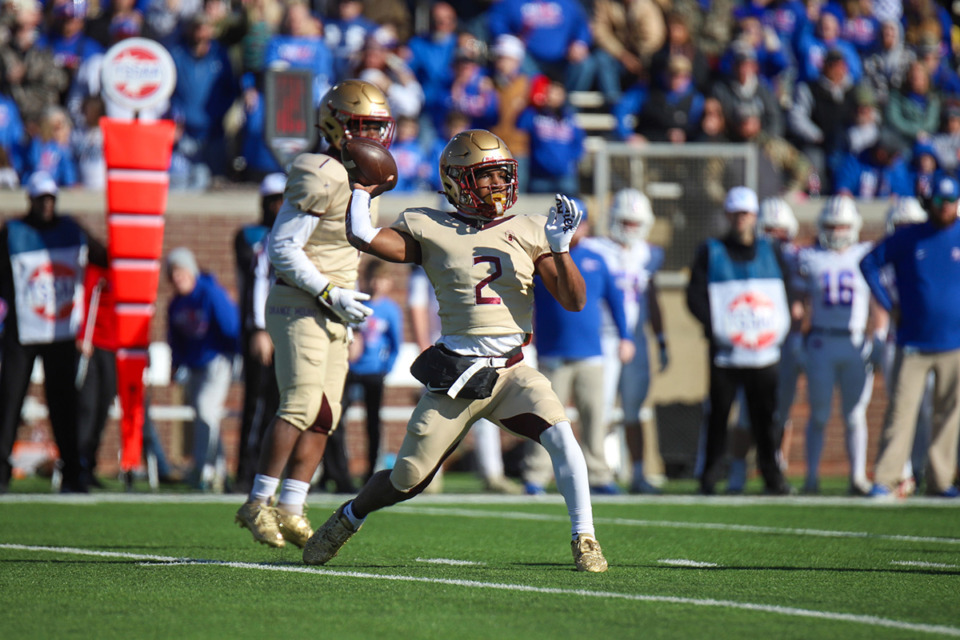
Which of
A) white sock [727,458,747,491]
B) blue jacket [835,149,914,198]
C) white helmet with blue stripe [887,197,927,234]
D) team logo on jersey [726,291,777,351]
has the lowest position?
white sock [727,458,747,491]

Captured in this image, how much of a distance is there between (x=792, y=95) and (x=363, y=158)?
1139 centimetres

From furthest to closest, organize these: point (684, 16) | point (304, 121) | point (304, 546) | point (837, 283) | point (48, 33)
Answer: point (684, 16), point (48, 33), point (304, 121), point (837, 283), point (304, 546)

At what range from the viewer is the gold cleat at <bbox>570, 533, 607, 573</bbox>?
19.0 feet

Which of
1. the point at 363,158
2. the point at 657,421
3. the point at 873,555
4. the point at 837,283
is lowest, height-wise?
the point at 657,421

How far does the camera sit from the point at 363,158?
6.00 metres

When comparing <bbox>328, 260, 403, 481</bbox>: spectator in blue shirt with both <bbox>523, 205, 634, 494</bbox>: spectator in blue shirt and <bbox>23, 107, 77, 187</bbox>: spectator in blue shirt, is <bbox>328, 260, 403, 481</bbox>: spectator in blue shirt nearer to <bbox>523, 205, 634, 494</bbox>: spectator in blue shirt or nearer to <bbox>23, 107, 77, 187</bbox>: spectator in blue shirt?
<bbox>523, 205, 634, 494</bbox>: spectator in blue shirt

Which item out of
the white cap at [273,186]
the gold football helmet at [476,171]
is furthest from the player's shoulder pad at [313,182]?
the white cap at [273,186]

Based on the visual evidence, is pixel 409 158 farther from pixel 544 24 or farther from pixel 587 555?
pixel 587 555

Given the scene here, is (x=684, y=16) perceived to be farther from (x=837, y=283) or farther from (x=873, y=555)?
(x=873, y=555)

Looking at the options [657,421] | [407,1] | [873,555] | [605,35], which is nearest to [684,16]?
[605,35]

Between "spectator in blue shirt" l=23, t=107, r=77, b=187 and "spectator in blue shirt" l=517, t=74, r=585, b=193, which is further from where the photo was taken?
"spectator in blue shirt" l=517, t=74, r=585, b=193

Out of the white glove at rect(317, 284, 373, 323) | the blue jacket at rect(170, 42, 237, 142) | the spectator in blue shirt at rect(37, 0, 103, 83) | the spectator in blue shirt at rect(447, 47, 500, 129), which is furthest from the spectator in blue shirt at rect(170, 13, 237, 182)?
the white glove at rect(317, 284, 373, 323)

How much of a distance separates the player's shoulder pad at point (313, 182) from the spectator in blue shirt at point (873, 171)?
31.9 feet

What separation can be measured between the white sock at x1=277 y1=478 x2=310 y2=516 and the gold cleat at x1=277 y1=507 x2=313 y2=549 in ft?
0.11
